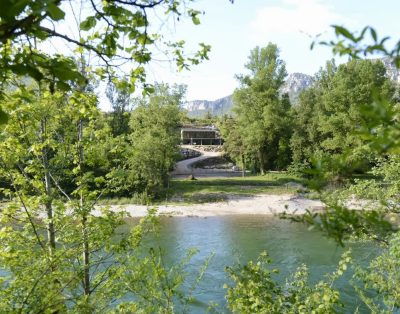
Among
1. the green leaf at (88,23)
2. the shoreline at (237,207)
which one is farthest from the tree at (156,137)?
the green leaf at (88,23)

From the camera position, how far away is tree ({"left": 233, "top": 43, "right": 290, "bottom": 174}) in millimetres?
37469

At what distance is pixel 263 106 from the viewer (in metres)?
38.6

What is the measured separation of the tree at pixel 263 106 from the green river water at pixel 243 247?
44.4ft

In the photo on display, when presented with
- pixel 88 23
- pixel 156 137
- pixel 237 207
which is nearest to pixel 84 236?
pixel 88 23

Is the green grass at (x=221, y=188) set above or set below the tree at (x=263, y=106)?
below

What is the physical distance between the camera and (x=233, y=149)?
39.4 meters

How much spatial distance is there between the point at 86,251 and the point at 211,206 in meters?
22.8

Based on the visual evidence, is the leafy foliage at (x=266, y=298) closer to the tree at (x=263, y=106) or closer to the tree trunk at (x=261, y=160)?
the tree at (x=263, y=106)

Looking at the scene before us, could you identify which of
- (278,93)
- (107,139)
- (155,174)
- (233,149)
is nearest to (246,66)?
(278,93)

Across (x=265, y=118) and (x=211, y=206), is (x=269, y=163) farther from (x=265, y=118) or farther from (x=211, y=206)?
(x=211, y=206)

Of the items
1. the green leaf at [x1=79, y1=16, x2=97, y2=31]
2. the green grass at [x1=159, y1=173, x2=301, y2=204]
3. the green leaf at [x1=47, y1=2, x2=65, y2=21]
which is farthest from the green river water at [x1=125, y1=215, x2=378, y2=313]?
the green leaf at [x1=47, y1=2, x2=65, y2=21]

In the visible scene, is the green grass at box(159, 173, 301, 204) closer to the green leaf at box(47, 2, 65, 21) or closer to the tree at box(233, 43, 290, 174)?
the tree at box(233, 43, 290, 174)

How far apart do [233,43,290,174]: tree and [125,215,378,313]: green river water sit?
13.5 m

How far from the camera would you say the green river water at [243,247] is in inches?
492
